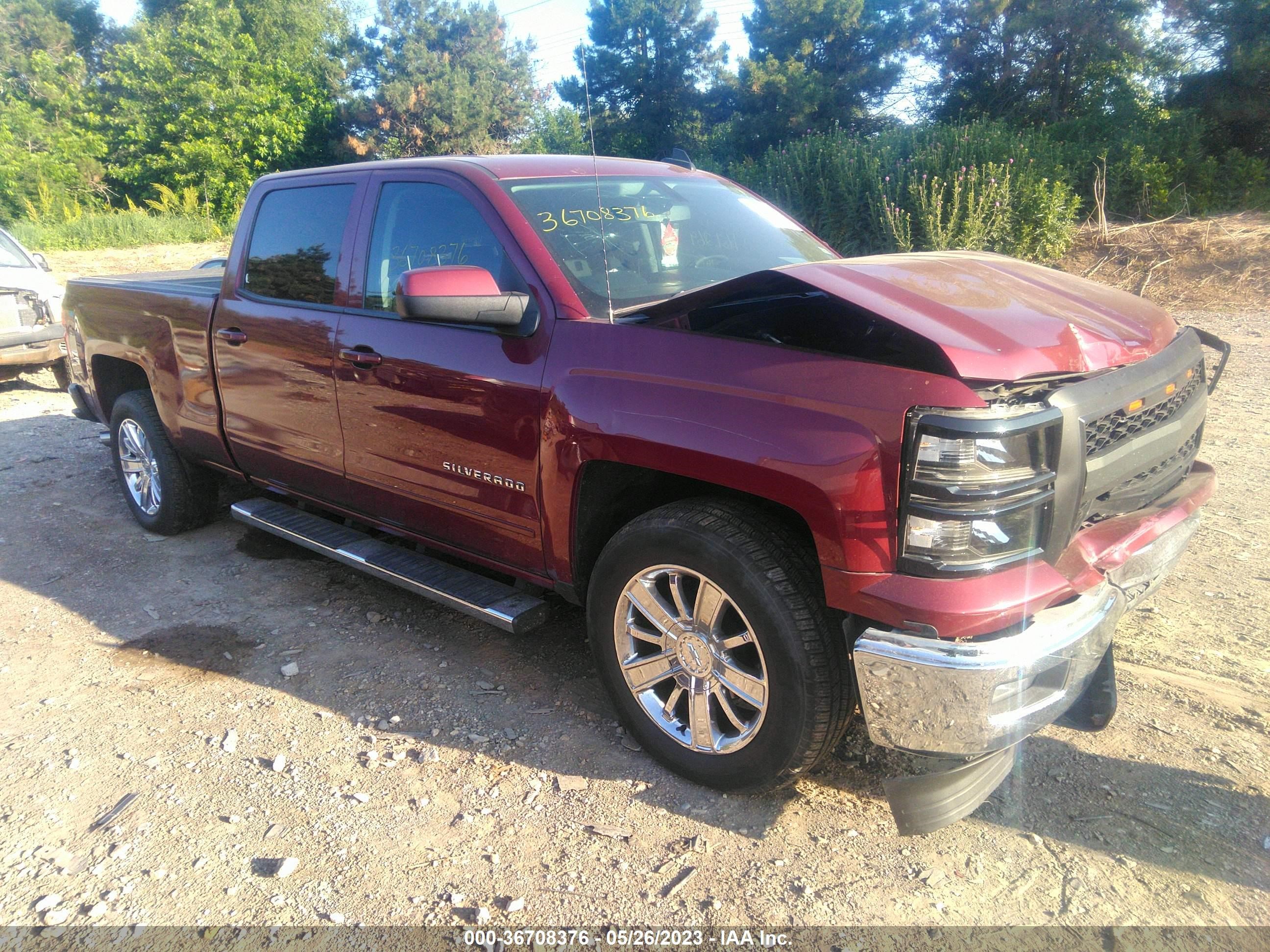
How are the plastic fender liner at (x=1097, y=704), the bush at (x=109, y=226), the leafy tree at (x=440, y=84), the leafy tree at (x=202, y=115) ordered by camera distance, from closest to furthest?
the plastic fender liner at (x=1097, y=704)
the bush at (x=109, y=226)
the leafy tree at (x=202, y=115)
the leafy tree at (x=440, y=84)

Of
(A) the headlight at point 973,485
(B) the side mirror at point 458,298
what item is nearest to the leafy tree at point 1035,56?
(B) the side mirror at point 458,298

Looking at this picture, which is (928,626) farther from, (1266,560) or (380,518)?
(1266,560)

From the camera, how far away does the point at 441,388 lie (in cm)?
328

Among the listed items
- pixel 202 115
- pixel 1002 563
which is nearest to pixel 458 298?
pixel 1002 563

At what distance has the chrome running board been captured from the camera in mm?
3230

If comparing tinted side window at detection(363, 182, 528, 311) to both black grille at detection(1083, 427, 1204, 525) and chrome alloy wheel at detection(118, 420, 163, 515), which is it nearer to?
black grille at detection(1083, 427, 1204, 525)

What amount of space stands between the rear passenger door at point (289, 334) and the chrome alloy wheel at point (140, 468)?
101cm

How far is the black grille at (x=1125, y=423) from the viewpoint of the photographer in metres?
2.40

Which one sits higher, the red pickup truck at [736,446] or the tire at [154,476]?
the red pickup truck at [736,446]

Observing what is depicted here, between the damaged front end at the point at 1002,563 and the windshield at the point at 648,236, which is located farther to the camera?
the windshield at the point at 648,236

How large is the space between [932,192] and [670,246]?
8.17 meters

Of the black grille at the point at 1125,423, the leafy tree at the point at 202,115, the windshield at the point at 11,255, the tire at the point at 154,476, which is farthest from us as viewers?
the leafy tree at the point at 202,115

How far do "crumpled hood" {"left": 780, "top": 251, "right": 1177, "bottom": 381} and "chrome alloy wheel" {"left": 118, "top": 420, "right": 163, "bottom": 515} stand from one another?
4279 millimetres

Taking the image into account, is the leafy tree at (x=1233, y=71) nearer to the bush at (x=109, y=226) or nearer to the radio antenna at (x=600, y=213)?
the radio antenna at (x=600, y=213)
